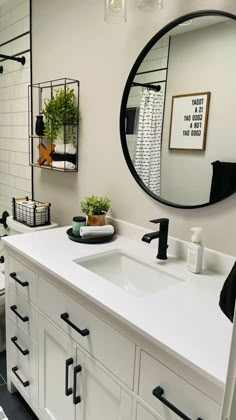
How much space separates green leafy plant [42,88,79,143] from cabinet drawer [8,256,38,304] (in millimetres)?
836

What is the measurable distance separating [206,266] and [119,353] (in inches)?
21.4

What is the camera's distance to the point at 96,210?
163 centimetres

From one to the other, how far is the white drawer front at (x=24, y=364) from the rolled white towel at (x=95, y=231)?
564mm

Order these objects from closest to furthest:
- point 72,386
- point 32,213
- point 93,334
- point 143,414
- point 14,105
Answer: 1. point 143,414
2. point 93,334
3. point 72,386
4. point 32,213
5. point 14,105

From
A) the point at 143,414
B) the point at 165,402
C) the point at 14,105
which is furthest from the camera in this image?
the point at 14,105

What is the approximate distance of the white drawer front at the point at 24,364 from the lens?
145cm

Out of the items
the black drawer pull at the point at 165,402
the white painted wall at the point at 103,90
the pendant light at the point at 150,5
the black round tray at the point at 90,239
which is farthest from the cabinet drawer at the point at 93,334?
the pendant light at the point at 150,5

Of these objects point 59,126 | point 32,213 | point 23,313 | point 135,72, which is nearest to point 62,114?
point 59,126

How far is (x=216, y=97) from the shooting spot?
1190 mm

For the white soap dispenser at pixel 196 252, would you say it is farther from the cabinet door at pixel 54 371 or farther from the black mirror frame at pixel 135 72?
the cabinet door at pixel 54 371

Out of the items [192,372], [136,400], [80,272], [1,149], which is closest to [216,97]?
[80,272]

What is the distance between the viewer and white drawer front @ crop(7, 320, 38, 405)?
1448mm

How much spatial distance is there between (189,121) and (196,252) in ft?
1.81

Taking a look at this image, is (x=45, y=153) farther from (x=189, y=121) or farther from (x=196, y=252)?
(x=196, y=252)
